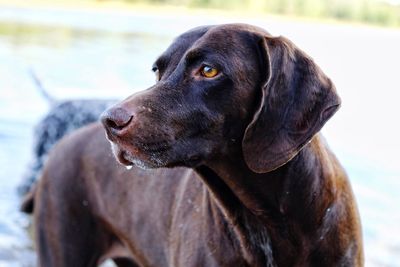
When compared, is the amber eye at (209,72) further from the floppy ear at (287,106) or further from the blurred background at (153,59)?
the blurred background at (153,59)

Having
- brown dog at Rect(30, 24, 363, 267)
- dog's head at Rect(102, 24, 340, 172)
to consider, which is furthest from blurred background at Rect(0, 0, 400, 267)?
dog's head at Rect(102, 24, 340, 172)

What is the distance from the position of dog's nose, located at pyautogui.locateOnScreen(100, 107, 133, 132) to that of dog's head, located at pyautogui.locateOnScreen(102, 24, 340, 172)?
36 millimetres

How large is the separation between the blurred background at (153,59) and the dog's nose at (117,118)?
333cm

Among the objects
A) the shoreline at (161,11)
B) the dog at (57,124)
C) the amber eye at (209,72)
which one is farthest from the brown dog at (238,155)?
the shoreline at (161,11)

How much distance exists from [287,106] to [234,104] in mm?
195

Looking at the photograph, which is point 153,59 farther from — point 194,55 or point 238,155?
point 194,55

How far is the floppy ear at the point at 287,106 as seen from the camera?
10.5ft

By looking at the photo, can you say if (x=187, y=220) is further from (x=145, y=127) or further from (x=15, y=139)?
(x=15, y=139)

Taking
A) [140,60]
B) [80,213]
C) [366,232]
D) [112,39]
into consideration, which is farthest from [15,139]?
[112,39]

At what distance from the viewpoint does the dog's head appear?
3.15m

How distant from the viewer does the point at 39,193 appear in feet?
16.0

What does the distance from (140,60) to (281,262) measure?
544 inches

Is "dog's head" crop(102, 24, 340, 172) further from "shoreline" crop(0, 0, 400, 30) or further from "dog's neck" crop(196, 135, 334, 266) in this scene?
"shoreline" crop(0, 0, 400, 30)

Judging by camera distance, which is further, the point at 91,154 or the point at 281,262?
the point at 91,154
